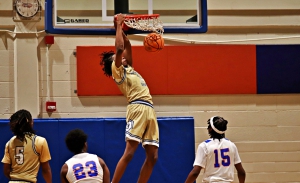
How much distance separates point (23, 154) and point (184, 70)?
13.5 ft

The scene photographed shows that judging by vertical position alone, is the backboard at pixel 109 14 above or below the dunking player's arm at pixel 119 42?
above

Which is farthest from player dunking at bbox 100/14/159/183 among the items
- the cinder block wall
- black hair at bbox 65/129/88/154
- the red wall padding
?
the cinder block wall

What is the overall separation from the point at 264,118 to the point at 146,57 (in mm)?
2366

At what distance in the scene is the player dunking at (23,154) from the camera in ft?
16.8

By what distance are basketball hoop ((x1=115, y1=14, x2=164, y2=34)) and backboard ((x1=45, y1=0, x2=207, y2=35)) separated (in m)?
0.43

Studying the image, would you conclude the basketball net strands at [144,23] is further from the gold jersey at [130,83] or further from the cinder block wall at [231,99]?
the cinder block wall at [231,99]

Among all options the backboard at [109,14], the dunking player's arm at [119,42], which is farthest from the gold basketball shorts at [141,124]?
the backboard at [109,14]

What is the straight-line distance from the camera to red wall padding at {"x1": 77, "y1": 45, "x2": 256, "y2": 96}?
8.52m

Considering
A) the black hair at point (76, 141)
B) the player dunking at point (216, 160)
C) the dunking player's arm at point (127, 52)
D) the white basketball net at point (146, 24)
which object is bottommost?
the player dunking at point (216, 160)

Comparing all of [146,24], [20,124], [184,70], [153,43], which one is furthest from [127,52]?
[184,70]

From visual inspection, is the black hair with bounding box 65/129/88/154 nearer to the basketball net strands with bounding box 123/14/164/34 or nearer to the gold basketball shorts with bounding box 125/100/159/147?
the gold basketball shorts with bounding box 125/100/159/147

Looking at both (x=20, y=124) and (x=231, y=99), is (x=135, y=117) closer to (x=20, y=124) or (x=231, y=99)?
(x=20, y=124)

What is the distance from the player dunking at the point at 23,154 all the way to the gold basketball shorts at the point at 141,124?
0.98m

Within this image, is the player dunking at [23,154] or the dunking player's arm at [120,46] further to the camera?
the dunking player's arm at [120,46]
